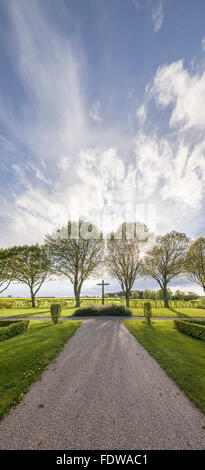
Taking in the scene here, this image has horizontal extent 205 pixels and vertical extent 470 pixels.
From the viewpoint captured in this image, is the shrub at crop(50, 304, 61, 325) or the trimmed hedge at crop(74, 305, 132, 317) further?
the trimmed hedge at crop(74, 305, 132, 317)

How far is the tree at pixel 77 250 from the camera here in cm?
2827

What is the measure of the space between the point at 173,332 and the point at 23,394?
35.9 feet

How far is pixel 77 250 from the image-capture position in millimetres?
28891

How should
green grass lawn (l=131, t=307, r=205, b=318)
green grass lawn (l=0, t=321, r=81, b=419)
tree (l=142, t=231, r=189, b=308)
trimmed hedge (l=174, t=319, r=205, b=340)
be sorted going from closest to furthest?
green grass lawn (l=0, t=321, r=81, b=419)
trimmed hedge (l=174, t=319, r=205, b=340)
green grass lawn (l=131, t=307, r=205, b=318)
tree (l=142, t=231, r=189, b=308)

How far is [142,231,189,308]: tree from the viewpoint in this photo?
29.2 metres

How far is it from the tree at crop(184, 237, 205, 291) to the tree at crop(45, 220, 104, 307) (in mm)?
15654

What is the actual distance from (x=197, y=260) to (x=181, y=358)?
76.8ft

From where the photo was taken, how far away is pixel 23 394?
183 inches

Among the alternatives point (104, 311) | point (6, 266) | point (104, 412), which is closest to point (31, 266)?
point (6, 266)

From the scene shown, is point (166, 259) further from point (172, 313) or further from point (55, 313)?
point (55, 313)

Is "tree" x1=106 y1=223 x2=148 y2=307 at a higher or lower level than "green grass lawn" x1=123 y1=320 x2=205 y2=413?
higher

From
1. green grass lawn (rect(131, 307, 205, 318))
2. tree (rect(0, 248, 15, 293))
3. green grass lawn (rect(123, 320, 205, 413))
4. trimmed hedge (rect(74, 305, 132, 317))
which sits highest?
tree (rect(0, 248, 15, 293))

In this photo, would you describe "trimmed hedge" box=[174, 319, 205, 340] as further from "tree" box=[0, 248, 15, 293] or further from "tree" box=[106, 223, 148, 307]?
"tree" box=[0, 248, 15, 293]

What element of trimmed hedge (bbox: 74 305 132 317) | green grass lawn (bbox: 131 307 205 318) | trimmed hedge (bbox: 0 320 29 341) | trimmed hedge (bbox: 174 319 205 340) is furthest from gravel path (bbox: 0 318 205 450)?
green grass lawn (bbox: 131 307 205 318)
